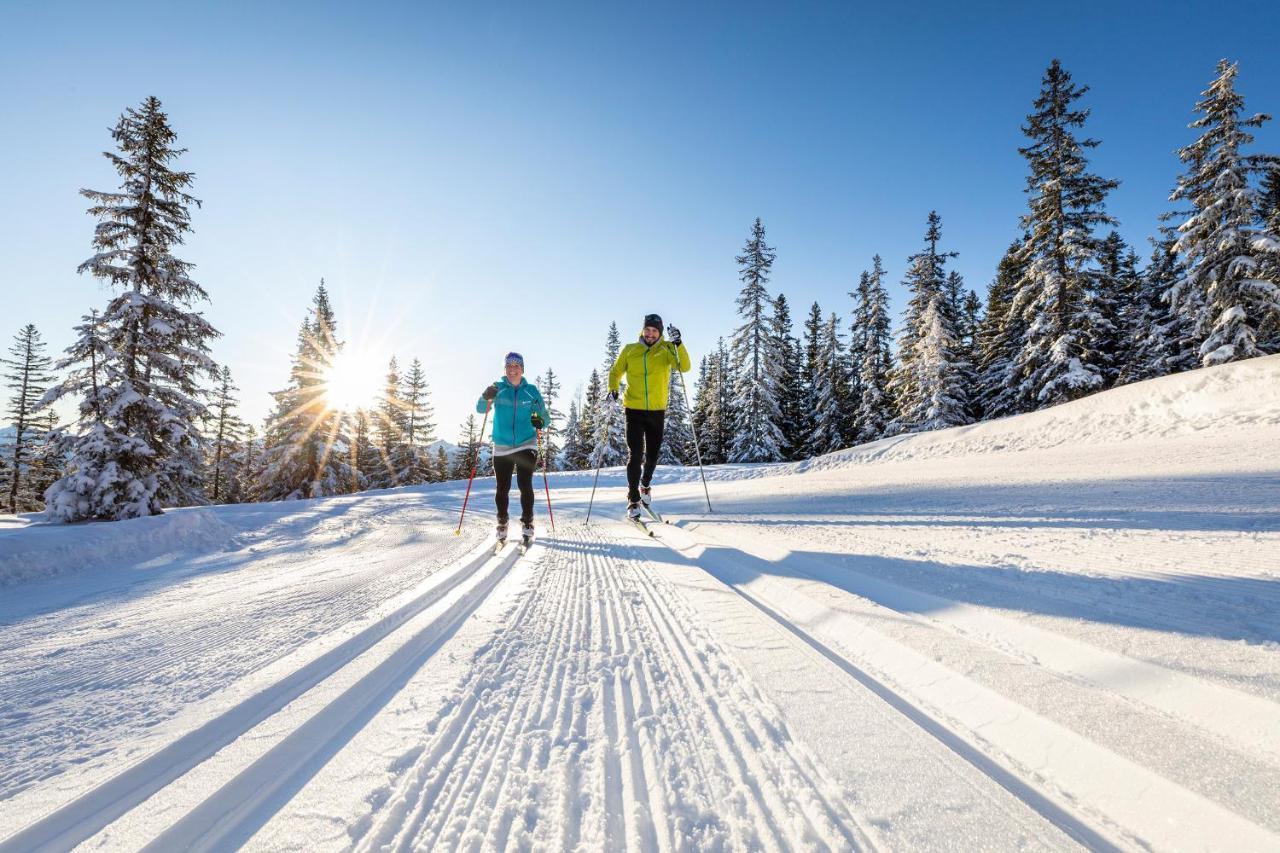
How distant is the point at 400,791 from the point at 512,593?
1.93m

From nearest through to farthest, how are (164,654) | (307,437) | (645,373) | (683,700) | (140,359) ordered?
(683,700) → (164,654) → (645,373) → (140,359) → (307,437)

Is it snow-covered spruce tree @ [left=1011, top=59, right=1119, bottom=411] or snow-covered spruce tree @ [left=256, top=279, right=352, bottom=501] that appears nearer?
snow-covered spruce tree @ [left=1011, top=59, right=1119, bottom=411]

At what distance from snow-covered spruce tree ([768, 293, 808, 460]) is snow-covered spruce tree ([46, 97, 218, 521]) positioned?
997 inches

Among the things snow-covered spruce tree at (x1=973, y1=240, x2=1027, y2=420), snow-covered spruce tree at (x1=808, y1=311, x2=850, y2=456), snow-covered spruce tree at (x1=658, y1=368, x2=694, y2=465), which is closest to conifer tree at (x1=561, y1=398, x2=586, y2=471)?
snow-covered spruce tree at (x1=658, y1=368, x2=694, y2=465)

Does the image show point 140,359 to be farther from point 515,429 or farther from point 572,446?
point 572,446

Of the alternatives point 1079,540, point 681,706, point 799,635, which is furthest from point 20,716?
point 1079,540

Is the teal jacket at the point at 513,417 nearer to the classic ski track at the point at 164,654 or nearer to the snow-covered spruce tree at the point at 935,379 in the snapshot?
the classic ski track at the point at 164,654

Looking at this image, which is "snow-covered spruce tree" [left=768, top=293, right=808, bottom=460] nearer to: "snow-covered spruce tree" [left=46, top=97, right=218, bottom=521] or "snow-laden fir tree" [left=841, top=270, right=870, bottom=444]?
"snow-laden fir tree" [left=841, top=270, right=870, bottom=444]

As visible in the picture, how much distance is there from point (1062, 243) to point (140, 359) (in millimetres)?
29519

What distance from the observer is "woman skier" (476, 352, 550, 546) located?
5.35 metres

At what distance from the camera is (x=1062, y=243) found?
18.6 m

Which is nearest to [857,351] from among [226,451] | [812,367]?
[812,367]

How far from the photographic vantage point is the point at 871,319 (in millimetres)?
32031

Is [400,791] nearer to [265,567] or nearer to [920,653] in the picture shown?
[920,653]
